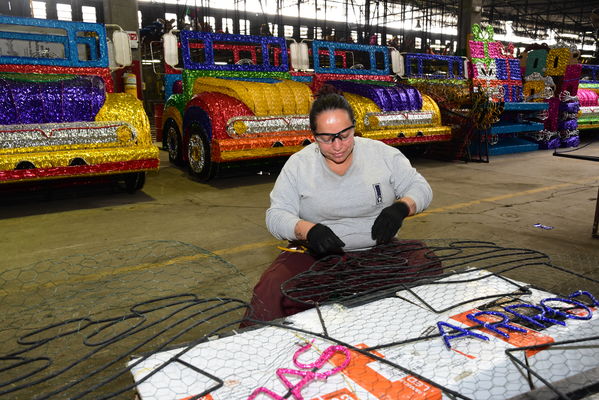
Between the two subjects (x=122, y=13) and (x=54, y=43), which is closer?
(x=54, y=43)

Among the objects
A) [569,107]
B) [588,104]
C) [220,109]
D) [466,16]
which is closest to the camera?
[220,109]

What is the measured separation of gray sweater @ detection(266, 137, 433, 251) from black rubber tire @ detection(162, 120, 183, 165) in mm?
4860

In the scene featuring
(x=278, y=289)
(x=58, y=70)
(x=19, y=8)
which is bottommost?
(x=278, y=289)

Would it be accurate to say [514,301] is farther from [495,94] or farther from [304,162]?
[495,94]

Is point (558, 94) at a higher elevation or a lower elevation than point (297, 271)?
higher

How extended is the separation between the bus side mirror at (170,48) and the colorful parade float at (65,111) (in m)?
0.75

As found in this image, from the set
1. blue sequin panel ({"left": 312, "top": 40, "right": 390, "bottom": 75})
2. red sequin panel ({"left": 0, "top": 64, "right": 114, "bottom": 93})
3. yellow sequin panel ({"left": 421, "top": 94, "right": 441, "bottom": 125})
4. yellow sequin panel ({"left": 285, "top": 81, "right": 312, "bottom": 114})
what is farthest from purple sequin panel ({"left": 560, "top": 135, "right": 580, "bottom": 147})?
red sequin panel ({"left": 0, "top": 64, "right": 114, "bottom": 93})

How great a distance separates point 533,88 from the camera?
9547 mm

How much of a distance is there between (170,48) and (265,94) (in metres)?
1.38

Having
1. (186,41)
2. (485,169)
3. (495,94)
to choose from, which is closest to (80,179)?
(186,41)

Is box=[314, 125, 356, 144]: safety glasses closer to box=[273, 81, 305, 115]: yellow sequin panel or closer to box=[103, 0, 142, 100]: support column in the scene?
box=[273, 81, 305, 115]: yellow sequin panel

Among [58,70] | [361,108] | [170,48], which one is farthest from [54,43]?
[361,108]

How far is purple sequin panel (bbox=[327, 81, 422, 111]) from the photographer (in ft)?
21.1

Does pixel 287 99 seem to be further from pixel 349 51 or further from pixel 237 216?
pixel 349 51
